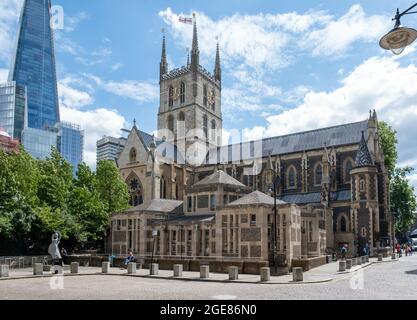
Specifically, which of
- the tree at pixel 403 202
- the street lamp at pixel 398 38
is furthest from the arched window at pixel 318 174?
the street lamp at pixel 398 38

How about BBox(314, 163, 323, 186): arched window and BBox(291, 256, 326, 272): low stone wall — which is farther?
BBox(314, 163, 323, 186): arched window

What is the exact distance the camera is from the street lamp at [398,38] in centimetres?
855

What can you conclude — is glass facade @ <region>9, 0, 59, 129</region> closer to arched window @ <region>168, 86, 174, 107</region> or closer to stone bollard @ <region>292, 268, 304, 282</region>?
arched window @ <region>168, 86, 174, 107</region>

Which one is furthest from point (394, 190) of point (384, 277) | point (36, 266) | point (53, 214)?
point (36, 266)

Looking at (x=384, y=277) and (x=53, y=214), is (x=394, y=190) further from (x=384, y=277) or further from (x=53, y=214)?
(x=53, y=214)

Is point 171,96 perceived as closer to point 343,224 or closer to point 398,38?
point 343,224

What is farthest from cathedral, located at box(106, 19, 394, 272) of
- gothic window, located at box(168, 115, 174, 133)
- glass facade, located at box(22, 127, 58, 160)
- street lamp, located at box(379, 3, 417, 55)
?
glass facade, located at box(22, 127, 58, 160)

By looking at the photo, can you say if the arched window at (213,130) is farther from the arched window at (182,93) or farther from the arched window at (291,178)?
the arched window at (291,178)

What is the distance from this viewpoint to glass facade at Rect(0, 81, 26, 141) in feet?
561

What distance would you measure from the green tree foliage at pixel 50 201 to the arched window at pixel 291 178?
23.6 metres

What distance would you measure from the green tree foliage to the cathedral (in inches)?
152

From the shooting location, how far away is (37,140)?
178000 mm

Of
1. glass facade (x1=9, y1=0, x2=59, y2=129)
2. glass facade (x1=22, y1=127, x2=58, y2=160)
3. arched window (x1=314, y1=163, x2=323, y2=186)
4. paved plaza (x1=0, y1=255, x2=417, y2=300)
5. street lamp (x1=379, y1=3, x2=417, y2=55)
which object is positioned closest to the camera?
street lamp (x1=379, y1=3, x2=417, y2=55)

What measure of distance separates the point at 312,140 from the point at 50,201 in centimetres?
3693
